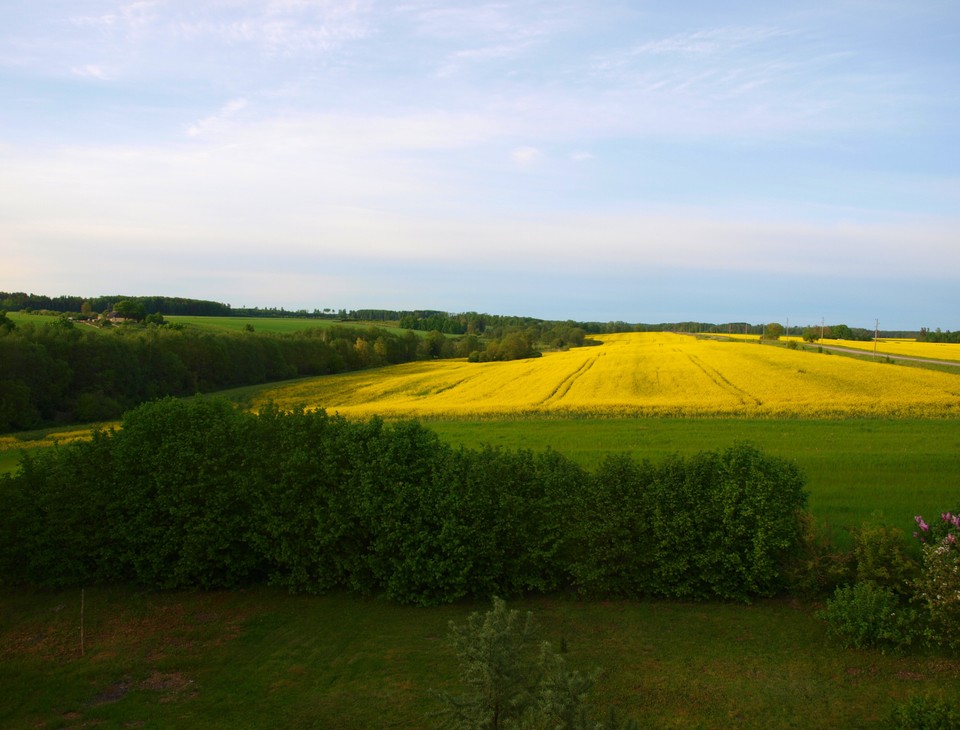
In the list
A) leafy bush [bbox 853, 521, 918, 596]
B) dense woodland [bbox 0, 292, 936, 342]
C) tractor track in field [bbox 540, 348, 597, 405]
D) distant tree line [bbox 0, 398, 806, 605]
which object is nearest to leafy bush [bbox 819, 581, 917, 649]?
leafy bush [bbox 853, 521, 918, 596]

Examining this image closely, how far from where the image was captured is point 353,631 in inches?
482

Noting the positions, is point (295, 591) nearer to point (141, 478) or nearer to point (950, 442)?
point (141, 478)

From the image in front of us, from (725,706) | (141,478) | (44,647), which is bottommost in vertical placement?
(44,647)

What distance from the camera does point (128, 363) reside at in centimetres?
5675

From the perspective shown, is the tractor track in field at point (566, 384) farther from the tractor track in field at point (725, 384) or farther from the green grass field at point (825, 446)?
the tractor track in field at point (725, 384)

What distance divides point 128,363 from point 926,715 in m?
60.3

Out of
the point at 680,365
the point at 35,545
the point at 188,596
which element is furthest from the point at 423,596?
the point at 680,365

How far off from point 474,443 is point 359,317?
14414 cm

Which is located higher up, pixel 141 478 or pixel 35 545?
pixel 141 478

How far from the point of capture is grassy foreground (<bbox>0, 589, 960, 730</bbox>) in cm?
946

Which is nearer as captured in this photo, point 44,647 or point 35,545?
point 44,647

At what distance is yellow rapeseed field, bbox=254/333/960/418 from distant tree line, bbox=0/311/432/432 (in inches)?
404

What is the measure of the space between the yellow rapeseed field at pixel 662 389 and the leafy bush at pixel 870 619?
16.0 m

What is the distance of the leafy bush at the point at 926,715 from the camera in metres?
7.54
